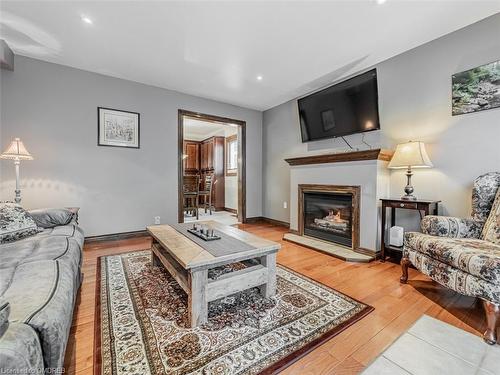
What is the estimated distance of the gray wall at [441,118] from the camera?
214 cm

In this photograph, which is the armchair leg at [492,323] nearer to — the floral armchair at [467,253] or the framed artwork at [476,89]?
the floral armchair at [467,253]

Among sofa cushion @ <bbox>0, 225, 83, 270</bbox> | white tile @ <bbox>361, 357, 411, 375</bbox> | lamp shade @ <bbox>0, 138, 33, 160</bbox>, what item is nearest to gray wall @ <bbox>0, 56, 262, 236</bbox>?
lamp shade @ <bbox>0, 138, 33, 160</bbox>

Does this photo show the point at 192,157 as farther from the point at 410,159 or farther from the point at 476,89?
the point at 476,89

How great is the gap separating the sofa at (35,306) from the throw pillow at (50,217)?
59 cm

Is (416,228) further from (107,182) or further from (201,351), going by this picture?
(107,182)

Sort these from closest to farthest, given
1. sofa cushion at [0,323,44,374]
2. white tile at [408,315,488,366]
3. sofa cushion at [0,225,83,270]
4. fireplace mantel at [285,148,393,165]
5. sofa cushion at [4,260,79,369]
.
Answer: sofa cushion at [0,323,44,374] → sofa cushion at [4,260,79,369] → white tile at [408,315,488,366] → sofa cushion at [0,225,83,270] → fireplace mantel at [285,148,393,165]

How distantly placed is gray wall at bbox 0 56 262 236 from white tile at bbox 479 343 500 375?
371 cm

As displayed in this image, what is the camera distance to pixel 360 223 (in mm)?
2811

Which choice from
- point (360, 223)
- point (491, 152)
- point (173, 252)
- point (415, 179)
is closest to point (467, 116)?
point (491, 152)

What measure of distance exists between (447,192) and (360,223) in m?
0.91

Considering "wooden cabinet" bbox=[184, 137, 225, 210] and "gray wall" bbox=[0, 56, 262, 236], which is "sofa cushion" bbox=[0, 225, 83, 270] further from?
"wooden cabinet" bbox=[184, 137, 225, 210]

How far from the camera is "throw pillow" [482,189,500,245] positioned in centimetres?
179

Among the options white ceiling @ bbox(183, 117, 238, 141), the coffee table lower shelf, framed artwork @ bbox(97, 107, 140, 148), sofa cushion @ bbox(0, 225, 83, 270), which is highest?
white ceiling @ bbox(183, 117, 238, 141)

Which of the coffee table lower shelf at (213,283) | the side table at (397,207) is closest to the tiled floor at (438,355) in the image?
the coffee table lower shelf at (213,283)
